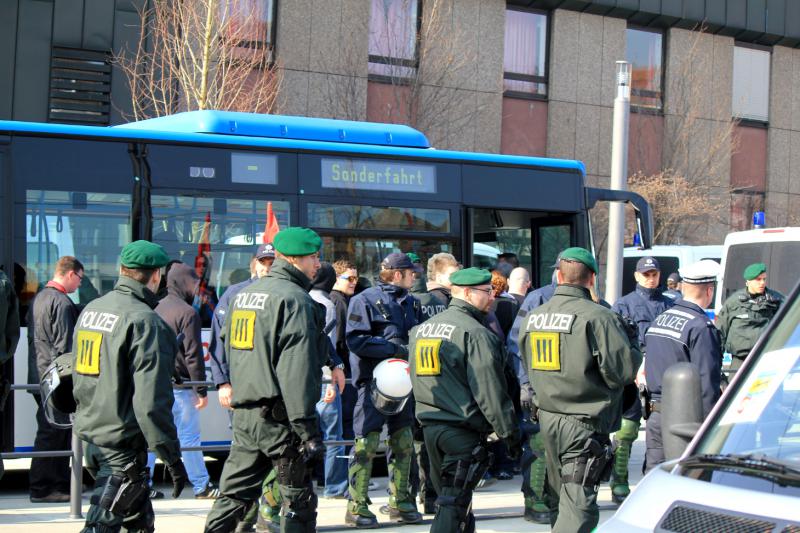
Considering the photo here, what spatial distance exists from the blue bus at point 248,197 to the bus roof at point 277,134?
0.5 inches

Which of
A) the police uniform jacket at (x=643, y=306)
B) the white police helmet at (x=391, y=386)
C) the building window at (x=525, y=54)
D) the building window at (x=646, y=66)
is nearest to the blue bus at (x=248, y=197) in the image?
the police uniform jacket at (x=643, y=306)

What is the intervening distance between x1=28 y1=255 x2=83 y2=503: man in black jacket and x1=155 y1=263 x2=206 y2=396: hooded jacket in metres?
0.70

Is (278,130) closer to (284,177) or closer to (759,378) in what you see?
(284,177)

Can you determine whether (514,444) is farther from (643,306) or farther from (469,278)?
(643,306)

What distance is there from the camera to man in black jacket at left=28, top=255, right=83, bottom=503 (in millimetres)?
8969

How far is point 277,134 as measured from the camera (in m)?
11.0

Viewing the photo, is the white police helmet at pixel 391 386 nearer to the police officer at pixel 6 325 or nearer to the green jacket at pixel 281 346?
the green jacket at pixel 281 346

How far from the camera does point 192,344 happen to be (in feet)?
30.0

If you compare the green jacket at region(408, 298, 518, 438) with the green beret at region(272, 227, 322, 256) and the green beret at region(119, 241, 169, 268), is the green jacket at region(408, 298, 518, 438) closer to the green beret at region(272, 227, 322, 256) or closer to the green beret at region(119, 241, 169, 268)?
the green beret at region(272, 227, 322, 256)

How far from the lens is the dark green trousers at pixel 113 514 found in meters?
5.73

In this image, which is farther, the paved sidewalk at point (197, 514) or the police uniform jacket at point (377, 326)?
the police uniform jacket at point (377, 326)

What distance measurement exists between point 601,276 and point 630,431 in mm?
15273

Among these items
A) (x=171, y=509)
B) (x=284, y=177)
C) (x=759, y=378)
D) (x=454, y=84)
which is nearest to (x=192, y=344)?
(x=171, y=509)

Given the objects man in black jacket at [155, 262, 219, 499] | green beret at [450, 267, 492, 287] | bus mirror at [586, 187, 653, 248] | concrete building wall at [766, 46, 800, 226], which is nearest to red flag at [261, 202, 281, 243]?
man in black jacket at [155, 262, 219, 499]
